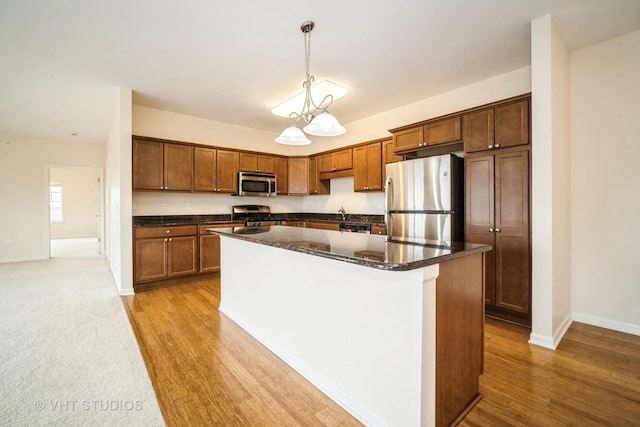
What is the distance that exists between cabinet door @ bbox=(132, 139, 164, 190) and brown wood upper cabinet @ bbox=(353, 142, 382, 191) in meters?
3.07

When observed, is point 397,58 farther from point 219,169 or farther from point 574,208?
point 219,169

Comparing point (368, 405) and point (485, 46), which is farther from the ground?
point (485, 46)

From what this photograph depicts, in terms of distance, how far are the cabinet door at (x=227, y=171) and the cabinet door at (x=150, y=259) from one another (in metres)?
1.32

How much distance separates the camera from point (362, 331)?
158 centimetres

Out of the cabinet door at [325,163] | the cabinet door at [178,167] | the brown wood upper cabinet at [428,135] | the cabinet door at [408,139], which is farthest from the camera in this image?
the cabinet door at [325,163]

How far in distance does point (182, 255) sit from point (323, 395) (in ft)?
11.0

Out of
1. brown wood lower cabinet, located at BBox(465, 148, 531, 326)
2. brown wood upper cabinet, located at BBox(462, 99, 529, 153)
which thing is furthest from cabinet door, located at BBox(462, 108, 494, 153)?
brown wood lower cabinet, located at BBox(465, 148, 531, 326)

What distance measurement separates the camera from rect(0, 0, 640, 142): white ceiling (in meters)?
2.28

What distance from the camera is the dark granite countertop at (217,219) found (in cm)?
445

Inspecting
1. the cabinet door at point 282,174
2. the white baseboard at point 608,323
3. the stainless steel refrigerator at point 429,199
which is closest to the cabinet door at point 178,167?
the cabinet door at point 282,174

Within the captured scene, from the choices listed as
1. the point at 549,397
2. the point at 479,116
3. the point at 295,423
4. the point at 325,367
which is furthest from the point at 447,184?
the point at 295,423

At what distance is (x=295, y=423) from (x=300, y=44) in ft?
9.93

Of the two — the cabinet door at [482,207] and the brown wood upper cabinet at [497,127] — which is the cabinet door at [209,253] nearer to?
the cabinet door at [482,207]

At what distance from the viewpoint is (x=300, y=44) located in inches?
108
